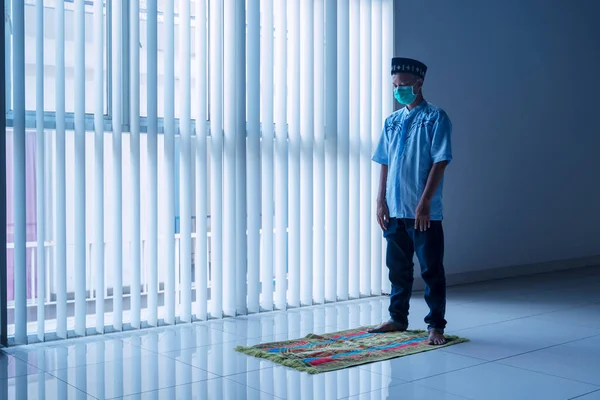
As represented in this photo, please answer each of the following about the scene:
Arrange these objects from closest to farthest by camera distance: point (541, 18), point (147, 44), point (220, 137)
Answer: point (147, 44) < point (220, 137) < point (541, 18)

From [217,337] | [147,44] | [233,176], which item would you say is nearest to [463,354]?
[217,337]

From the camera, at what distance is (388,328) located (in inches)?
138

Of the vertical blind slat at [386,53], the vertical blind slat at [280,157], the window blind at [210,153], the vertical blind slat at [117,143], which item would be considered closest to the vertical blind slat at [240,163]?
the window blind at [210,153]

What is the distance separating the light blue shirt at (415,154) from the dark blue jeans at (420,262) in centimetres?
8

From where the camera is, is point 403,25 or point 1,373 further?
point 403,25

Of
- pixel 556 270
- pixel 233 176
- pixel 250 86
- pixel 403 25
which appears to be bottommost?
pixel 556 270

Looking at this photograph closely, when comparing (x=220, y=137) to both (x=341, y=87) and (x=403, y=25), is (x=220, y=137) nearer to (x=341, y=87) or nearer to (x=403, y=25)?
(x=341, y=87)

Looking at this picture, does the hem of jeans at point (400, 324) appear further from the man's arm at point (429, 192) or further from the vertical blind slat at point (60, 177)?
the vertical blind slat at point (60, 177)

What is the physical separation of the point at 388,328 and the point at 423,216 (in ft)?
1.99

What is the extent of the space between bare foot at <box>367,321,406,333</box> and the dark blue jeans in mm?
19

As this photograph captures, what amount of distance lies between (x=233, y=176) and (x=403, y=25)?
1676 millimetres

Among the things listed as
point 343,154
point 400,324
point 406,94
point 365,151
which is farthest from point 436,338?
point 365,151

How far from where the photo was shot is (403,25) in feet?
15.7

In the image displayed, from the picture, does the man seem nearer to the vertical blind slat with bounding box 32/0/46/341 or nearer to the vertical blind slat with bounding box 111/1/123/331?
the vertical blind slat with bounding box 111/1/123/331
